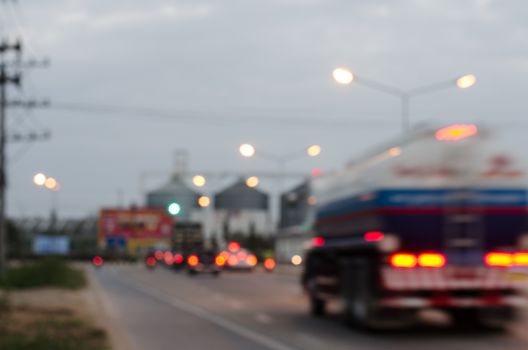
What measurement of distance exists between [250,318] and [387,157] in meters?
6.51

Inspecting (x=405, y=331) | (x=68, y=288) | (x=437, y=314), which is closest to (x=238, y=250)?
(x=68, y=288)

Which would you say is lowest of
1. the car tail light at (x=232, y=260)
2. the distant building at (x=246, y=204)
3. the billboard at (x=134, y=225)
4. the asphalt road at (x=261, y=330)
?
the asphalt road at (x=261, y=330)

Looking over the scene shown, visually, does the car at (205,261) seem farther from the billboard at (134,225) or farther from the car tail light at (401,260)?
the car tail light at (401,260)

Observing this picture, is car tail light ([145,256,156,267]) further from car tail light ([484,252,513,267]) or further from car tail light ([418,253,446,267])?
car tail light ([484,252,513,267])

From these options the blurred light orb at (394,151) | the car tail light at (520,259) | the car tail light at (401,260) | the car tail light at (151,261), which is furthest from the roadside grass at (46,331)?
the car tail light at (151,261)

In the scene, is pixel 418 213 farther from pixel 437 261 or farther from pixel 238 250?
pixel 238 250

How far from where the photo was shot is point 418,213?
62.2 ft

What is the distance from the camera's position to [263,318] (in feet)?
80.6

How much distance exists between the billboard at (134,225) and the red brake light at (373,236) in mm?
64873

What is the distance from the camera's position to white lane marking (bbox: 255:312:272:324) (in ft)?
77.5

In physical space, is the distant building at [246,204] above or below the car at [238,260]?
above

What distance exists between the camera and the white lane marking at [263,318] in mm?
23625

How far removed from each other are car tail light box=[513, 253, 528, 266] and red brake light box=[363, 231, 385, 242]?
235cm

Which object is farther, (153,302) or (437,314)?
(153,302)
